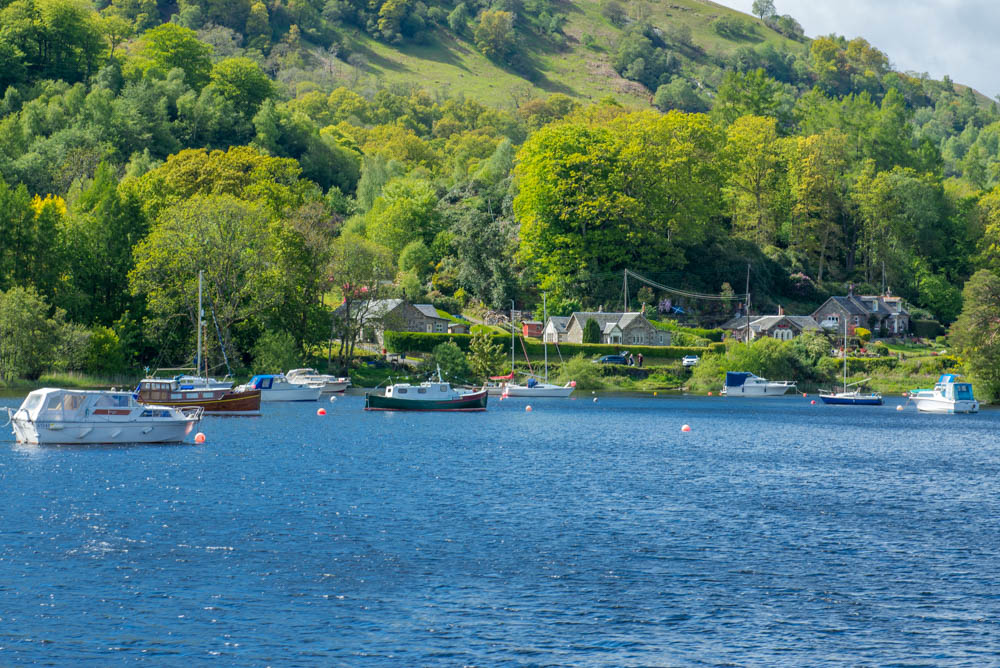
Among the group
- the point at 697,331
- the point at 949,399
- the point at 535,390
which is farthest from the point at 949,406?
the point at 535,390

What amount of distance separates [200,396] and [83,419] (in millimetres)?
20978

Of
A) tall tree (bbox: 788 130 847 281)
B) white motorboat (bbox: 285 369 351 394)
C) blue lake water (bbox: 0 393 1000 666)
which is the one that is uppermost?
tall tree (bbox: 788 130 847 281)

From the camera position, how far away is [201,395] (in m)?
80.4

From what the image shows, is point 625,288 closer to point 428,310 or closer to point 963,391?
point 428,310

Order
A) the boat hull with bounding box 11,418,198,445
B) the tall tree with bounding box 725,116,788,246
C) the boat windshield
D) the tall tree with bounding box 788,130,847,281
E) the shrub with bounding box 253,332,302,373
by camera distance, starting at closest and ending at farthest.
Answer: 1. the boat hull with bounding box 11,418,198,445
2. the shrub with bounding box 253,332,302,373
3. the boat windshield
4. the tall tree with bounding box 725,116,788,246
5. the tall tree with bounding box 788,130,847,281

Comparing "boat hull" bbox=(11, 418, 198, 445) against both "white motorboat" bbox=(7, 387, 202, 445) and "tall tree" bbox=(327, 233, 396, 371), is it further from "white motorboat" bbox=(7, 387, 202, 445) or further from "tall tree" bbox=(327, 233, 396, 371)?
"tall tree" bbox=(327, 233, 396, 371)

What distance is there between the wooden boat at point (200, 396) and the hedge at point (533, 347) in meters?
38.9

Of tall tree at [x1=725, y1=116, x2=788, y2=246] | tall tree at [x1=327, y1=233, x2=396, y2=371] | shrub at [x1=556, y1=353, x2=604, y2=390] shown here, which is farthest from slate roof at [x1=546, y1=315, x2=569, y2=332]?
tall tree at [x1=725, y1=116, x2=788, y2=246]

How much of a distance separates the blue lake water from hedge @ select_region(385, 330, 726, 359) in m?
58.8

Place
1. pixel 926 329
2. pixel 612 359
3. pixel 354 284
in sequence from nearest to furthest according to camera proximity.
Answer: pixel 354 284
pixel 612 359
pixel 926 329

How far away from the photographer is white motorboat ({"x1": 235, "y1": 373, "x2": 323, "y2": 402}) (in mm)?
99250

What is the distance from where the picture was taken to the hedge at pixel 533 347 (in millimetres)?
124250

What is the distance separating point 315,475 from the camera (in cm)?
5209

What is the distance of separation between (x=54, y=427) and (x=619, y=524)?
34.9 meters
